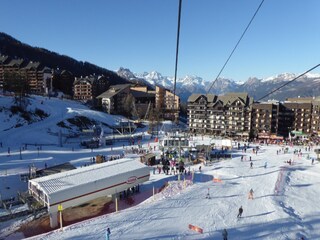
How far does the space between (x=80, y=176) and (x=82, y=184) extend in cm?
150

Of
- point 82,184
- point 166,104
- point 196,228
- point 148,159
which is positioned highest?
point 166,104

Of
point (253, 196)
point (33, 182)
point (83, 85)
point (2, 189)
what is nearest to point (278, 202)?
point (253, 196)

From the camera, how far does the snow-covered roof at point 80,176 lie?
23.1m

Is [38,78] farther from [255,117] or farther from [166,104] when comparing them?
[255,117]

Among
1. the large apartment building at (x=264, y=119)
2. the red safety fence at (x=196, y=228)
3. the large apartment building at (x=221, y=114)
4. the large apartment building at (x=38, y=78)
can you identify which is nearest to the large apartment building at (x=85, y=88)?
the large apartment building at (x=38, y=78)

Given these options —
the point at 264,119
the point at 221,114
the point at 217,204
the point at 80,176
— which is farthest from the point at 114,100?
the point at 217,204

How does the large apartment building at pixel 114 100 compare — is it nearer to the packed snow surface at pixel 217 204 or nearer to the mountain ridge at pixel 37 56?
the packed snow surface at pixel 217 204

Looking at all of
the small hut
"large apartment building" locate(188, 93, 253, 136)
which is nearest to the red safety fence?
the small hut

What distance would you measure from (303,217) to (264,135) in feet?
197

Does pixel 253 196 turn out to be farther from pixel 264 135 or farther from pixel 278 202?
pixel 264 135

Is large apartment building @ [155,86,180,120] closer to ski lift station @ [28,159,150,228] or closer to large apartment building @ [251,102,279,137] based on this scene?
large apartment building @ [251,102,279,137]

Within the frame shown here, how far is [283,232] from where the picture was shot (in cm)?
2077

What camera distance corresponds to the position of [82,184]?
24094 millimetres

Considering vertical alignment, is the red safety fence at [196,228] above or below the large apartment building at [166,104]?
below
